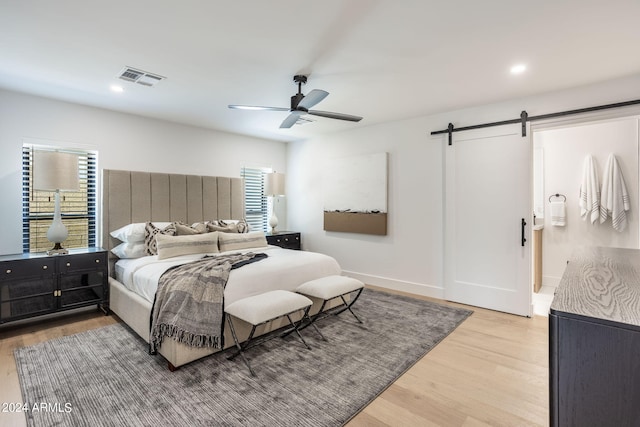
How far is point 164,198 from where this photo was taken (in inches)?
175

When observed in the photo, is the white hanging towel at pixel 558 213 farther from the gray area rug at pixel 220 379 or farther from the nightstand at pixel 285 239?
the nightstand at pixel 285 239

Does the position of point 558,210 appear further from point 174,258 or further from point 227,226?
point 174,258

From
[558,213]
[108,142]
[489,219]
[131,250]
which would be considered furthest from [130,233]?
[558,213]

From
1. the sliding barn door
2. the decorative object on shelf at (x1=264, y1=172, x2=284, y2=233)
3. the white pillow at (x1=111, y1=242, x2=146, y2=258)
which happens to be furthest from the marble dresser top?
the decorative object on shelf at (x1=264, y1=172, x2=284, y2=233)

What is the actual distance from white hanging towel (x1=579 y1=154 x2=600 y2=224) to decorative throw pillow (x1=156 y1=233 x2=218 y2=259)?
5113 mm

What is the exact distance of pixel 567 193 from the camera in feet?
15.6

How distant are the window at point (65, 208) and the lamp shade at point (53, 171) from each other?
335mm

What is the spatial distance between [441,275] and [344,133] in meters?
2.73

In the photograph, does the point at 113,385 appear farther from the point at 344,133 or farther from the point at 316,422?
the point at 344,133

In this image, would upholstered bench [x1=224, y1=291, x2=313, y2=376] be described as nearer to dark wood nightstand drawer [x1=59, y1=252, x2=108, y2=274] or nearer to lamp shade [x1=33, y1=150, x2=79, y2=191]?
dark wood nightstand drawer [x1=59, y1=252, x2=108, y2=274]

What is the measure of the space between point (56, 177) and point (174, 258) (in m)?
1.48

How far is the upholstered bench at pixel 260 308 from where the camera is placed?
248 cm

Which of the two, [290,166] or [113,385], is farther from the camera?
[290,166]

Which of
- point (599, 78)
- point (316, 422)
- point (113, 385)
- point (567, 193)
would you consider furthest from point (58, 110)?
point (567, 193)
